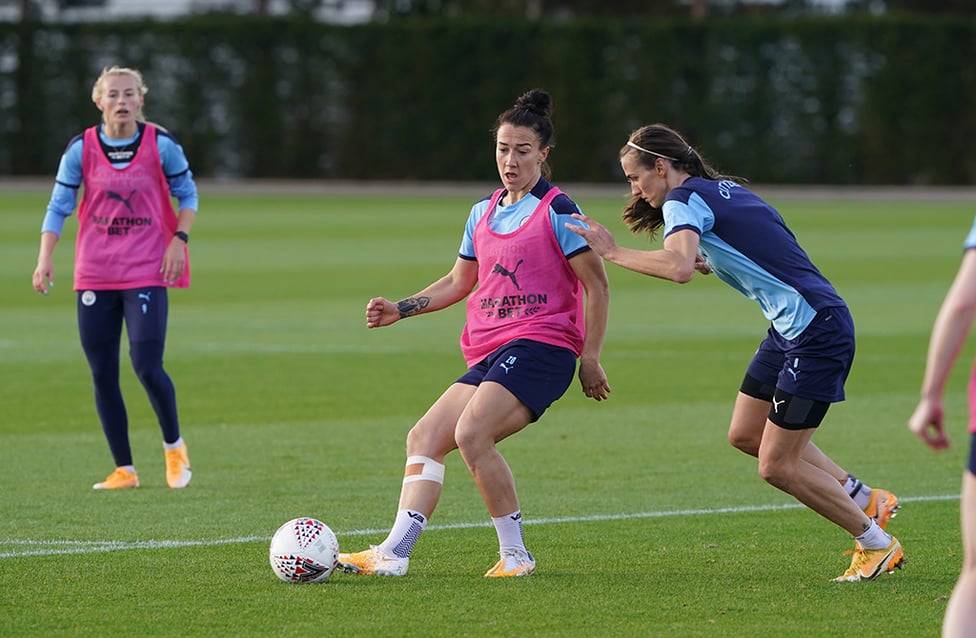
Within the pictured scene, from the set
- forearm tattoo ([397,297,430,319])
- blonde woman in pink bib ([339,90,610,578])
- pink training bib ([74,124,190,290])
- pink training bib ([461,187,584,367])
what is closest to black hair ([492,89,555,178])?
blonde woman in pink bib ([339,90,610,578])

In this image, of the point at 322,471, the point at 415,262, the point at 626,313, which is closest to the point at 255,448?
the point at 322,471

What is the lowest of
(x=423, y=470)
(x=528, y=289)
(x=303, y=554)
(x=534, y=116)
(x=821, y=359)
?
(x=303, y=554)

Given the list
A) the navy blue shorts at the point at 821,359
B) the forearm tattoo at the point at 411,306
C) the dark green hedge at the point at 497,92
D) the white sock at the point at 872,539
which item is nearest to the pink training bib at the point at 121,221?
the forearm tattoo at the point at 411,306

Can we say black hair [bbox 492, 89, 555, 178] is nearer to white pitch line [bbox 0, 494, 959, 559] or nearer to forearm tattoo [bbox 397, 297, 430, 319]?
forearm tattoo [bbox 397, 297, 430, 319]

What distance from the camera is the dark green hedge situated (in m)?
44.1

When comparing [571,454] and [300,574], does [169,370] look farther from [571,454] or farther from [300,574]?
[300,574]

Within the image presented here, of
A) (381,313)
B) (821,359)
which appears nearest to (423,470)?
(381,313)

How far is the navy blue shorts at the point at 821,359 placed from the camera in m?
6.87

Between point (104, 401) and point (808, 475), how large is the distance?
14.5ft

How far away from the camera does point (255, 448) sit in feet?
35.5

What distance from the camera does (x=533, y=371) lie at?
22.9 ft

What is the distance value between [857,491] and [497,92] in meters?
39.0

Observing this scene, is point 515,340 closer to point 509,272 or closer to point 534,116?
point 509,272

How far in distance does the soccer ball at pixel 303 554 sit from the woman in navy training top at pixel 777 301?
1.67 m
